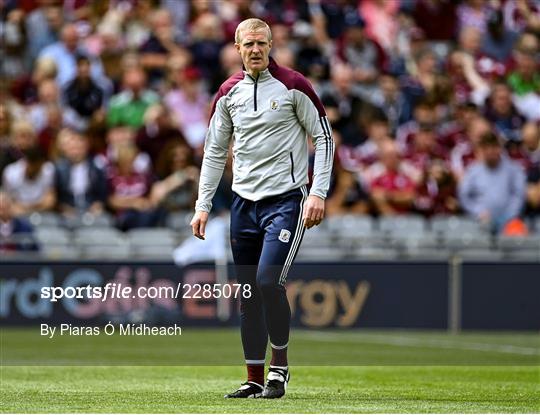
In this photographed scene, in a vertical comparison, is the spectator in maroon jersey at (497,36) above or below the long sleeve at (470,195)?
above

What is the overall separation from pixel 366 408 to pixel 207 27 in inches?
489

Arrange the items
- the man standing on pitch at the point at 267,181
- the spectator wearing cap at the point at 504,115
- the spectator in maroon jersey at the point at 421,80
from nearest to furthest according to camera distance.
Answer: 1. the man standing on pitch at the point at 267,181
2. the spectator wearing cap at the point at 504,115
3. the spectator in maroon jersey at the point at 421,80

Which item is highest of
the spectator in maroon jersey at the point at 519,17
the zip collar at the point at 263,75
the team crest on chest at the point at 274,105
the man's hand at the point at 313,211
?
the spectator in maroon jersey at the point at 519,17

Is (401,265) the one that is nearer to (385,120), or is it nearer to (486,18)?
(385,120)

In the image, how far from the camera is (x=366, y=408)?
730 centimetres

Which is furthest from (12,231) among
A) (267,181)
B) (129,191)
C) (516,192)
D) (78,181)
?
(267,181)

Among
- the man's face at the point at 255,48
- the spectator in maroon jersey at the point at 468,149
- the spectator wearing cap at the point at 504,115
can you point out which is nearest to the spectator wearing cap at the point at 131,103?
the spectator in maroon jersey at the point at 468,149

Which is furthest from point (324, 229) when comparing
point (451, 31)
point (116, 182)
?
point (451, 31)

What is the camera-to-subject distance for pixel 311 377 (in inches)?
Result: 395

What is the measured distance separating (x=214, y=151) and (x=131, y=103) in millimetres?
10054

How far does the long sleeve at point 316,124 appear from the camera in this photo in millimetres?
8023

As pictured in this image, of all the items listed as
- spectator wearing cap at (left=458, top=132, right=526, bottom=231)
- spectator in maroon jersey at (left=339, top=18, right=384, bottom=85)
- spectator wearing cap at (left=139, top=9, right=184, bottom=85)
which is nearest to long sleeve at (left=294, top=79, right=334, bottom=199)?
spectator wearing cap at (left=458, top=132, right=526, bottom=231)

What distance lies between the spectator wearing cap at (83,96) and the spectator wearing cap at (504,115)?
5610mm

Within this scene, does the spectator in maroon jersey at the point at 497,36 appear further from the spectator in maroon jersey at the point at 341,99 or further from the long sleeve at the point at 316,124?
the long sleeve at the point at 316,124
